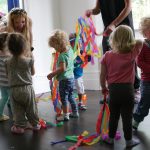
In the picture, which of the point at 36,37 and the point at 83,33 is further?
the point at 36,37

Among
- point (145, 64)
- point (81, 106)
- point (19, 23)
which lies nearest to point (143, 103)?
point (145, 64)

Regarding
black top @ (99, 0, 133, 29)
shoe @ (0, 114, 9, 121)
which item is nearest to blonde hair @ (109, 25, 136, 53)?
black top @ (99, 0, 133, 29)

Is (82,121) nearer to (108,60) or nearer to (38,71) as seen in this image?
(108,60)

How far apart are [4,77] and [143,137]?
1.53m

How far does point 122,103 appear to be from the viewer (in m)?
2.20

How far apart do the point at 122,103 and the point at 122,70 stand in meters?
0.24

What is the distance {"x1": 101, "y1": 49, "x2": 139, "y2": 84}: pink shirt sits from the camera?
2172mm

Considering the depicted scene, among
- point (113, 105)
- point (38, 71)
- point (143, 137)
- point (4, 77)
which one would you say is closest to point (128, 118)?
point (113, 105)

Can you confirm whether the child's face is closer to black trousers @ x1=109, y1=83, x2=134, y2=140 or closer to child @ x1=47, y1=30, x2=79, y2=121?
child @ x1=47, y1=30, x2=79, y2=121

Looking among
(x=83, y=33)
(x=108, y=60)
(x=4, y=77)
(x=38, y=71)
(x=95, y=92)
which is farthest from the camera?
(x=38, y=71)

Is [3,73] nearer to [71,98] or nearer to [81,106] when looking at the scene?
[71,98]

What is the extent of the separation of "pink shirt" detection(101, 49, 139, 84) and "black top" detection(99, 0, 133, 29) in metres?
1.23

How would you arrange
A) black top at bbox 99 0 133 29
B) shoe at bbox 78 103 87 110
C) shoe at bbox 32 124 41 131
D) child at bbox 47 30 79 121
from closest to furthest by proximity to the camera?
shoe at bbox 32 124 41 131, child at bbox 47 30 79 121, black top at bbox 99 0 133 29, shoe at bbox 78 103 87 110

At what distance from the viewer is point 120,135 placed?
98.4 inches
